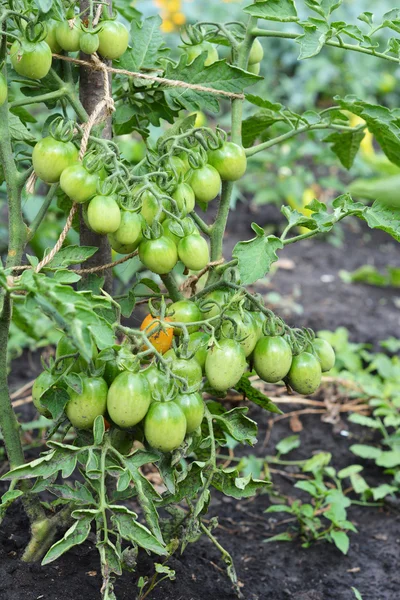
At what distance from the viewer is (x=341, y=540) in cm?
171

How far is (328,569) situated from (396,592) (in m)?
0.15

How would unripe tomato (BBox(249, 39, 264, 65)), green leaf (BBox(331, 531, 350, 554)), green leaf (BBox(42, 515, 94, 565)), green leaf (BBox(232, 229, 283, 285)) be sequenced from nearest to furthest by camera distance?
green leaf (BBox(42, 515, 94, 565)) → green leaf (BBox(232, 229, 283, 285)) → unripe tomato (BBox(249, 39, 264, 65)) → green leaf (BBox(331, 531, 350, 554))

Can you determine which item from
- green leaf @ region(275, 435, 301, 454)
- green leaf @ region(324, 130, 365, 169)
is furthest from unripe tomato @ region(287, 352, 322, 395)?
green leaf @ region(275, 435, 301, 454)

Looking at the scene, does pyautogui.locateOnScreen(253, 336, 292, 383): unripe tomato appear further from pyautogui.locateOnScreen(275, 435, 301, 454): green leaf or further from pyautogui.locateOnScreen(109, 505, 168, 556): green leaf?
pyautogui.locateOnScreen(275, 435, 301, 454): green leaf

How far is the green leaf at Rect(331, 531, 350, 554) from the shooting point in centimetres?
169

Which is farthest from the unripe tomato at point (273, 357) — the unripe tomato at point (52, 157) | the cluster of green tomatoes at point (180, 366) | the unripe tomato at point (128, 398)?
the unripe tomato at point (52, 157)

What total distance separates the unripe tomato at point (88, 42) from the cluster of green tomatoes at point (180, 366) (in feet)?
1.55

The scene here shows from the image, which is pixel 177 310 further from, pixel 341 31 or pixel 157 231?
pixel 341 31

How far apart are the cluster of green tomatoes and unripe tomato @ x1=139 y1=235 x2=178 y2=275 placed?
8 cm

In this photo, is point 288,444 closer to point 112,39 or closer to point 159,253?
point 159,253

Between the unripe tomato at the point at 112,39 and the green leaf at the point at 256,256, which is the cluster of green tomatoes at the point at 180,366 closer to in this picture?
the green leaf at the point at 256,256

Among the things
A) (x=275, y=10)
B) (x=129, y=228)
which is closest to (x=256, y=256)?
(x=129, y=228)

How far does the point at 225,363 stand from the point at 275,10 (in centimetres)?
65

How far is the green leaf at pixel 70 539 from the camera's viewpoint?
1.14 meters
